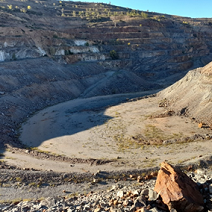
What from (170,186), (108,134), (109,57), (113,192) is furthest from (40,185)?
(109,57)

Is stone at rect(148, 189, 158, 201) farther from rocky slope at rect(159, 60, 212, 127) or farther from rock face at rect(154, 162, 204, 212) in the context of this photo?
→ rocky slope at rect(159, 60, 212, 127)

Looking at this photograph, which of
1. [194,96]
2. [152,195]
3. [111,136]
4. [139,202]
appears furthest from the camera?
[194,96]

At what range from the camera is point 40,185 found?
1405cm

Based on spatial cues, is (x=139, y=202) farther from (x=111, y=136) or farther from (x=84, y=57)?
(x=84, y=57)

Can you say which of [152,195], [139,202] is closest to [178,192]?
[152,195]

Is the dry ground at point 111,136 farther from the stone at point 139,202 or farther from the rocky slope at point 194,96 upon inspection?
the stone at point 139,202

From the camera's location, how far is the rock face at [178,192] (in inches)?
381

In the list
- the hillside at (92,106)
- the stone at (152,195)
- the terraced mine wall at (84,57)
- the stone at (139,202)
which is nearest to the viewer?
the stone at (139,202)

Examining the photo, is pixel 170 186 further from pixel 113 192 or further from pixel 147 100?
pixel 147 100

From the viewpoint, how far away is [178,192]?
32.2 feet

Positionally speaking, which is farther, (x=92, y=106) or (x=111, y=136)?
(x=92, y=106)

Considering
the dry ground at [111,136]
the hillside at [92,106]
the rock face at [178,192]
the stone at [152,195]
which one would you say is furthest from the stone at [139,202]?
the dry ground at [111,136]

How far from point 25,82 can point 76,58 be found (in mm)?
18534

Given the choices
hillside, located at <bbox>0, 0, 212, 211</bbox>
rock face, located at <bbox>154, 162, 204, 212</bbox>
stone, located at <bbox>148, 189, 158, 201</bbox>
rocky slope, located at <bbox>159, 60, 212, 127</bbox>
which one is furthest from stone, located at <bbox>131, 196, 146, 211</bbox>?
rocky slope, located at <bbox>159, 60, 212, 127</bbox>
